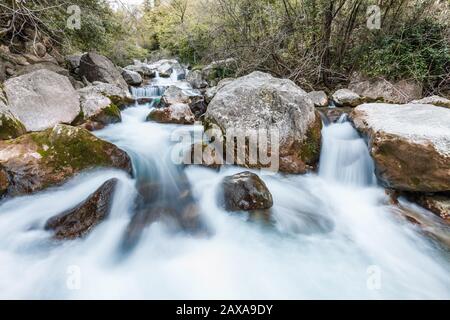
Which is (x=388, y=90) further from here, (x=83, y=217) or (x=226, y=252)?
(x=83, y=217)

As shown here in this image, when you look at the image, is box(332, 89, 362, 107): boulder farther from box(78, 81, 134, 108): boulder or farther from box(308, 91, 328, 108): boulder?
box(78, 81, 134, 108): boulder

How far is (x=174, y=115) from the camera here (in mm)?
6090

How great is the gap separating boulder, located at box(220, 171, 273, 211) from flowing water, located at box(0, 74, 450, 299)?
137mm

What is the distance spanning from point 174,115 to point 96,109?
1745 millimetres

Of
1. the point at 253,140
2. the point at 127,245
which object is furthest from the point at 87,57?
the point at 127,245

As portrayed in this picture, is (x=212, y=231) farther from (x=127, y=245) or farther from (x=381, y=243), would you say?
(x=381, y=243)

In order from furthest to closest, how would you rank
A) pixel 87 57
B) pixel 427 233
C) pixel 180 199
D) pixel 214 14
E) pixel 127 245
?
1. pixel 214 14
2. pixel 87 57
3. pixel 180 199
4. pixel 427 233
5. pixel 127 245

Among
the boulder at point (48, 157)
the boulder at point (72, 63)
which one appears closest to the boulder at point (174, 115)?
the boulder at point (48, 157)

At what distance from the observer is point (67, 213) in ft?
8.86

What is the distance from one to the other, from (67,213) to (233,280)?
195 cm

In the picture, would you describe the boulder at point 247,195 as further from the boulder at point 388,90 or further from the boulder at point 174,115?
the boulder at point 388,90

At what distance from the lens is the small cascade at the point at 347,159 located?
3957 mm

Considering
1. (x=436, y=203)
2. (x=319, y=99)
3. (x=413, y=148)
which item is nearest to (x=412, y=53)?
(x=319, y=99)

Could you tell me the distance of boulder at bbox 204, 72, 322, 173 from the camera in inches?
158
